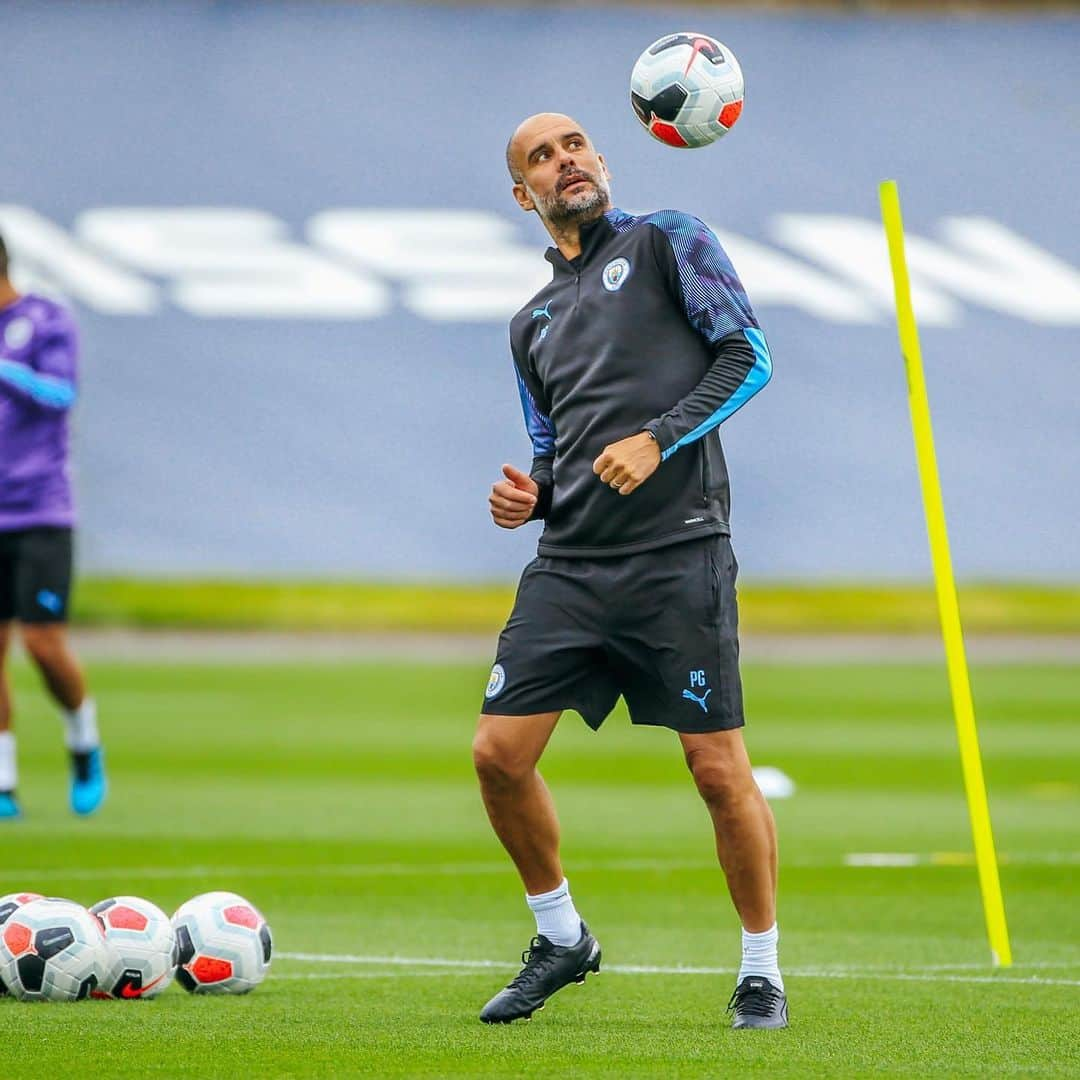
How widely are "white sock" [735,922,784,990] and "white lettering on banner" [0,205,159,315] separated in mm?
23373

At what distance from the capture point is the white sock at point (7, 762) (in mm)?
10820

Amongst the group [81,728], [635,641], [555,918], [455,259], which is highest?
[455,259]

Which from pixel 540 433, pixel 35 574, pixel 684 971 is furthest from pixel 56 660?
pixel 540 433

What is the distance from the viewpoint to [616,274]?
605 cm

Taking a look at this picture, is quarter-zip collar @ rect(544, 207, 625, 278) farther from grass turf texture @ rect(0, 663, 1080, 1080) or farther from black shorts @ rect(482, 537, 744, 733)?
grass turf texture @ rect(0, 663, 1080, 1080)

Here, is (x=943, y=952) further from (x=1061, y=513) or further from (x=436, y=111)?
(x=436, y=111)

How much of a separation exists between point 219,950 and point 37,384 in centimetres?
476

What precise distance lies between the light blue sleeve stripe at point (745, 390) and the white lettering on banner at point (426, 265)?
22.4 metres

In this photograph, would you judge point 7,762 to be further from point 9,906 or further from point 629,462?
point 629,462

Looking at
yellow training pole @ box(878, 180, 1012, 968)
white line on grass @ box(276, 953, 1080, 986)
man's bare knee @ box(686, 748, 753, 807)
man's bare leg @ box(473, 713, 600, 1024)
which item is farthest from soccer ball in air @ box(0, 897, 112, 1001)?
yellow training pole @ box(878, 180, 1012, 968)

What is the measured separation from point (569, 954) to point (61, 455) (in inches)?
220

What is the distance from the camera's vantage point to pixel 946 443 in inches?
1123

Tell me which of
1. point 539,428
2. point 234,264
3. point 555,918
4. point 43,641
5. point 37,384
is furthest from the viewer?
point 234,264

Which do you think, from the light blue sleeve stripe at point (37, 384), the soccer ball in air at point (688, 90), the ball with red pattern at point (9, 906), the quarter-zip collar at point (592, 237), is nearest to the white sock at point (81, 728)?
the light blue sleeve stripe at point (37, 384)
